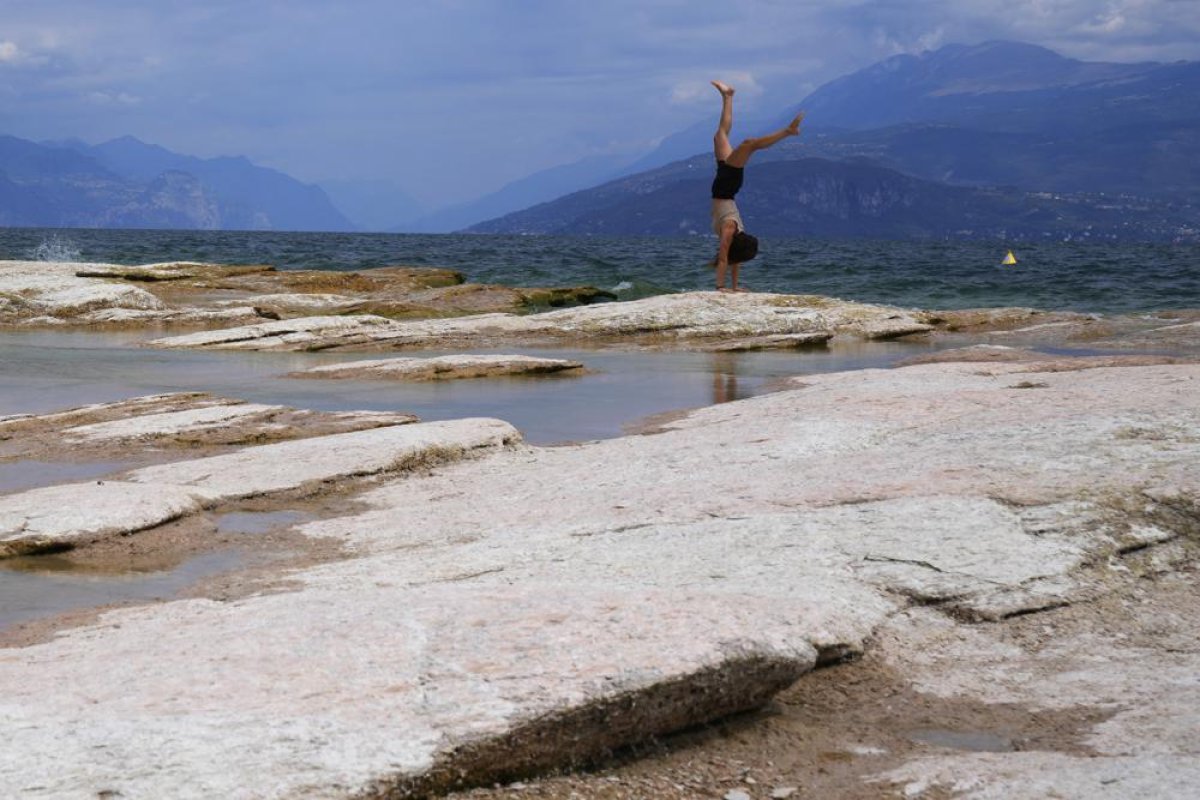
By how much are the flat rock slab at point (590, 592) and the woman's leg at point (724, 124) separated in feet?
45.2

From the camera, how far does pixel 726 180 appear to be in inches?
977

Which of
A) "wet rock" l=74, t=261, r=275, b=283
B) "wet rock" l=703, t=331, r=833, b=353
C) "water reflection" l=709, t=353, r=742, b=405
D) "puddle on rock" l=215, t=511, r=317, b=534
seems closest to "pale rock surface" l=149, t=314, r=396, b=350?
"wet rock" l=703, t=331, r=833, b=353

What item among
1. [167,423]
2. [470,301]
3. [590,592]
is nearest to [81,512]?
→ [167,423]

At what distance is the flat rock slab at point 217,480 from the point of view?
838cm

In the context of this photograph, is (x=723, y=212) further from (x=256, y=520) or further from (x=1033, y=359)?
(x=256, y=520)

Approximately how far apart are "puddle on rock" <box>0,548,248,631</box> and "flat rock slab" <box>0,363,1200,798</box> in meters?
0.78

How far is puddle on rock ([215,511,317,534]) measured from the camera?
8773 mm

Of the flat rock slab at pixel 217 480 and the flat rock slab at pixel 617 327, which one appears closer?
the flat rock slab at pixel 217 480

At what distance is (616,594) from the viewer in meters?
5.60

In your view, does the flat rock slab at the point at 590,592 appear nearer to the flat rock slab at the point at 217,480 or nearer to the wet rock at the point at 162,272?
the flat rock slab at the point at 217,480

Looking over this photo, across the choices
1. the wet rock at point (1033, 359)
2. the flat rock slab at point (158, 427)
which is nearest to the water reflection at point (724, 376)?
the wet rock at point (1033, 359)

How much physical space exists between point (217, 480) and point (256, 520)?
1000 mm

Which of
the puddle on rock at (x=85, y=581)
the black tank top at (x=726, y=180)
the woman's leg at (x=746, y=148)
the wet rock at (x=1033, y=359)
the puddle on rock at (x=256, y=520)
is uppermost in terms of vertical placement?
the woman's leg at (x=746, y=148)

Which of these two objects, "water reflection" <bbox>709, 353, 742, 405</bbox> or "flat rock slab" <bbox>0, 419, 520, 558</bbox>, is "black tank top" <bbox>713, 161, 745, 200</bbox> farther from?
Result: "flat rock slab" <bbox>0, 419, 520, 558</bbox>
